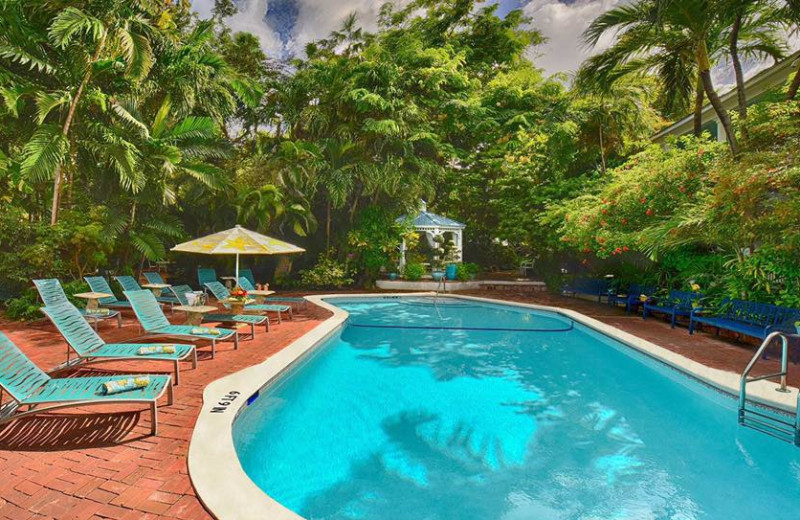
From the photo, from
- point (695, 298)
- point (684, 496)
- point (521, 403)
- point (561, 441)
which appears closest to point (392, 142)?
point (695, 298)

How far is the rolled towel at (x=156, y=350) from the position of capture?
5.96 meters

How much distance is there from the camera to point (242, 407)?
5469mm

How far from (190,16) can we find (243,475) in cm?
2405

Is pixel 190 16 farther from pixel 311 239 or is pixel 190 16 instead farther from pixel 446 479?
pixel 446 479

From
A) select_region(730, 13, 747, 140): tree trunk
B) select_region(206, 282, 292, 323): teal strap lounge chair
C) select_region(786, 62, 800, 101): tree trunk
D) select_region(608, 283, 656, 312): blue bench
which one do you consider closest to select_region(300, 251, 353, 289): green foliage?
select_region(206, 282, 292, 323): teal strap lounge chair

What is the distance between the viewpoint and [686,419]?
6359 millimetres

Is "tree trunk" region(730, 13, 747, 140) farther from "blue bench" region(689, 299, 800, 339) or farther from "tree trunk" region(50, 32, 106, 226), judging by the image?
"tree trunk" region(50, 32, 106, 226)

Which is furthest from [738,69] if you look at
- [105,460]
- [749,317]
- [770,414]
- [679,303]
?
[105,460]

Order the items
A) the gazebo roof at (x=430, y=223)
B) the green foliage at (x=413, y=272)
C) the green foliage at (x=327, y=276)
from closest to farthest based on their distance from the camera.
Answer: the green foliage at (x=327, y=276) → the green foliage at (x=413, y=272) → the gazebo roof at (x=430, y=223)

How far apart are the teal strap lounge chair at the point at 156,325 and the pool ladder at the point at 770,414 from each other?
7557 mm

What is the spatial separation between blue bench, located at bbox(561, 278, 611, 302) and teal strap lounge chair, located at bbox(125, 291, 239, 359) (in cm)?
1339

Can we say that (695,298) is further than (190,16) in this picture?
No

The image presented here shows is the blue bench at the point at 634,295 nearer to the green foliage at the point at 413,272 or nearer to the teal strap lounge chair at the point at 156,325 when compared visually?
the green foliage at the point at 413,272

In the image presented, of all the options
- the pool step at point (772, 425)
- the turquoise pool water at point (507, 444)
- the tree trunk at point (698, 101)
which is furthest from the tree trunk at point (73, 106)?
the tree trunk at point (698, 101)
